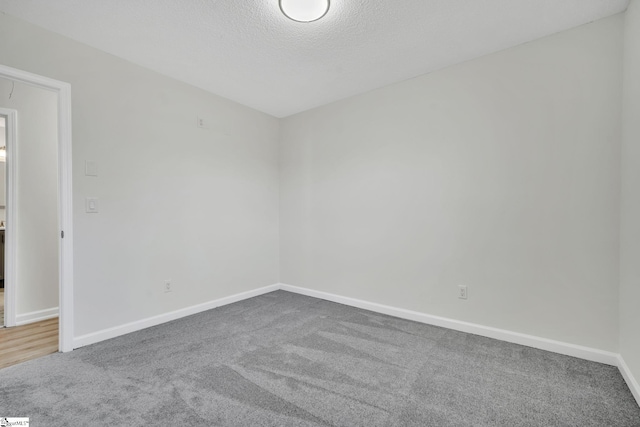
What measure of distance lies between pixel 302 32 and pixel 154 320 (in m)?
2.88

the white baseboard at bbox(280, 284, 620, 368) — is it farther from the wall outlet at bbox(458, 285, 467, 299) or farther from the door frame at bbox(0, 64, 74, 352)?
the door frame at bbox(0, 64, 74, 352)

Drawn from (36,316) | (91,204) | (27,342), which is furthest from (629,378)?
(36,316)

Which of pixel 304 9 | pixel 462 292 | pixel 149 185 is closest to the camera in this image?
pixel 304 9

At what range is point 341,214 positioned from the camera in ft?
11.8

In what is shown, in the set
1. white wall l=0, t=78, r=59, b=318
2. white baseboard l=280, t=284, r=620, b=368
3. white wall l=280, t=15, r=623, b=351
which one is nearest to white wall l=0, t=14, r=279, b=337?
white wall l=280, t=15, r=623, b=351

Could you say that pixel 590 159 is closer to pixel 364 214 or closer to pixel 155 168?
pixel 364 214

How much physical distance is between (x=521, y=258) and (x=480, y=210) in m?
0.50

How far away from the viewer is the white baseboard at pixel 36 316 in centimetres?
299

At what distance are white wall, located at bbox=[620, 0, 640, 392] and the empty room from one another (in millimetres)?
24

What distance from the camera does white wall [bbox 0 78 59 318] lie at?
3008 millimetres

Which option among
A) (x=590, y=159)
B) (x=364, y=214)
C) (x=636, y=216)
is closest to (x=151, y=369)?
(x=364, y=214)

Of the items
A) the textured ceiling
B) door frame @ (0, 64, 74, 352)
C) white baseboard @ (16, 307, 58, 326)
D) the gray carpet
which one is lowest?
the gray carpet

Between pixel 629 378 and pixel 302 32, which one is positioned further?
pixel 302 32

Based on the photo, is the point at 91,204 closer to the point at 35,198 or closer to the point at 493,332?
the point at 35,198
